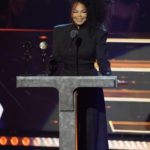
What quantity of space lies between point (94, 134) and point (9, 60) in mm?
2458

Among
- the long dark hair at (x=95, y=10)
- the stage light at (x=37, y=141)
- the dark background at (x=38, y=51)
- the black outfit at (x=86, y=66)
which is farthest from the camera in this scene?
the stage light at (x=37, y=141)

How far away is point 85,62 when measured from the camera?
3076 millimetres

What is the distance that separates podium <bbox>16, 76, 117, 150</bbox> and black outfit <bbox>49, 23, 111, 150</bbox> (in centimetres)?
31

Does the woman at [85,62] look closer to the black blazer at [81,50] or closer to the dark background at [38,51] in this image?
the black blazer at [81,50]

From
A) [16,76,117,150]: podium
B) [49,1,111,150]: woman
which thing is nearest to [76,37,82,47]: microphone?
[49,1,111,150]: woman

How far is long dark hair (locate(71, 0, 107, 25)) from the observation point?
313 cm

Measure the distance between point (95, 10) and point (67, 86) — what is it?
3.26 ft

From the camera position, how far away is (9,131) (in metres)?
5.16

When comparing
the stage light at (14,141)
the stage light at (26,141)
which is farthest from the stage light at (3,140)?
the stage light at (26,141)

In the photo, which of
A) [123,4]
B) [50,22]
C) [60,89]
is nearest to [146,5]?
[123,4]

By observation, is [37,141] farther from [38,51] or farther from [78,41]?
[78,41]

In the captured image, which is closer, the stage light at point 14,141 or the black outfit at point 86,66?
the black outfit at point 86,66

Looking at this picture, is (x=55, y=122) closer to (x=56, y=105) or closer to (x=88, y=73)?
(x=56, y=105)

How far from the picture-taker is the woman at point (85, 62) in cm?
289
